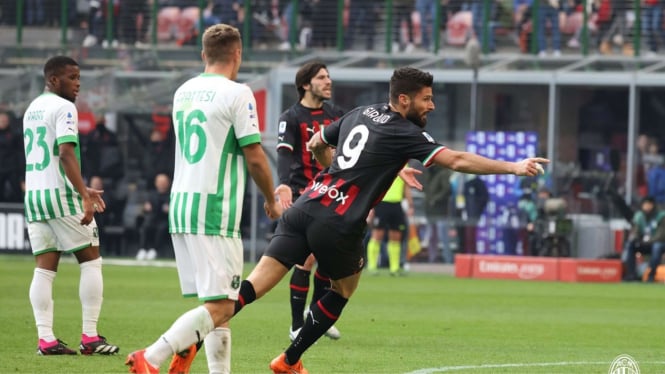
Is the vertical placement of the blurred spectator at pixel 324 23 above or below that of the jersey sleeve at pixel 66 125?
above

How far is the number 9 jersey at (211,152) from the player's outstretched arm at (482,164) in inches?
51.8

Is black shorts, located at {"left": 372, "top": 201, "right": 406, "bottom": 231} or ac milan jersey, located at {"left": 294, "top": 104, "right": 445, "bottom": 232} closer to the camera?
ac milan jersey, located at {"left": 294, "top": 104, "right": 445, "bottom": 232}

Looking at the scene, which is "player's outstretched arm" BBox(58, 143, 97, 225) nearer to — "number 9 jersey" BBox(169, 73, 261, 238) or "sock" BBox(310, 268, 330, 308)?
"sock" BBox(310, 268, 330, 308)

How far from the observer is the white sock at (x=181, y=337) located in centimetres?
783

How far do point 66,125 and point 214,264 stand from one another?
2987 mm

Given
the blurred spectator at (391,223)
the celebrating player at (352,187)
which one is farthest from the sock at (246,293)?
the blurred spectator at (391,223)

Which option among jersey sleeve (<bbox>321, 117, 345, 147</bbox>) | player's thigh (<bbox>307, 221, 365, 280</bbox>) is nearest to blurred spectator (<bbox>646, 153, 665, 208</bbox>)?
jersey sleeve (<bbox>321, 117, 345, 147</bbox>)

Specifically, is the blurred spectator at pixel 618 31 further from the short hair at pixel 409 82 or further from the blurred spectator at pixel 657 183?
the short hair at pixel 409 82

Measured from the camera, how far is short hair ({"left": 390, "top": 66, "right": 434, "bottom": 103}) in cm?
912

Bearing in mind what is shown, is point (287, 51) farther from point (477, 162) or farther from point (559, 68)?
point (477, 162)

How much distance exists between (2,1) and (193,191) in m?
27.0

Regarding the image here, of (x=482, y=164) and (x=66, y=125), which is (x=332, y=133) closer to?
(x=482, y=164)

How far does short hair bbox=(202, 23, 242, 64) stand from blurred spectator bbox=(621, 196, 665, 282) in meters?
17.6

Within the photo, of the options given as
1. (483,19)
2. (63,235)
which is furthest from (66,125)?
(483,19)
